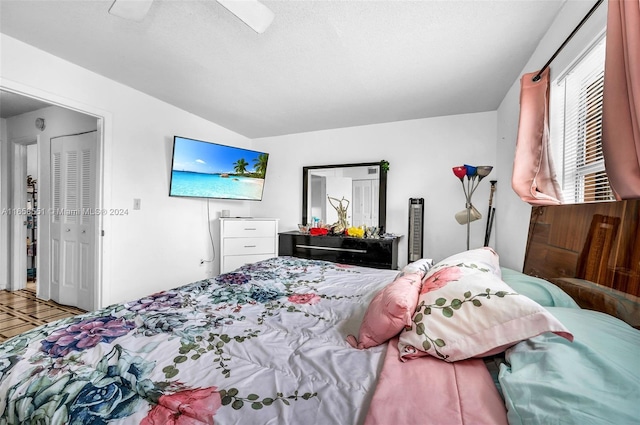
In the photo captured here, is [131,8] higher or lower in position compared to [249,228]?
higher

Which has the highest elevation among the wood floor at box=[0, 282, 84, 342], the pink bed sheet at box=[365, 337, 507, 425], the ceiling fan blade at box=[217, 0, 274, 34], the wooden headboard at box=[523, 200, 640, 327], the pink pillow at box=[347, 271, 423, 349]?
the ceiling fan blade at box=[217, 0, 274, 34]

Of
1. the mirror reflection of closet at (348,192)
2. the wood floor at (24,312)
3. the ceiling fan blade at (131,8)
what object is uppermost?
the ceiling fan blade at (131,8)

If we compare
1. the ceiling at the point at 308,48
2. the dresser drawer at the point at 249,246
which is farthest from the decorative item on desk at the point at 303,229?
the ceiling at the point at 308,48

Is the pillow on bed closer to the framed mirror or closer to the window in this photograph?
the window

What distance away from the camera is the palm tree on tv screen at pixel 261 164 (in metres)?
3.99

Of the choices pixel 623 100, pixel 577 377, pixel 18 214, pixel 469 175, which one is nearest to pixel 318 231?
pixel 469 175

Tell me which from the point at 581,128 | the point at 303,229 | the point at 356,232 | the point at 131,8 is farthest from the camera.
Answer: the point at 303,229

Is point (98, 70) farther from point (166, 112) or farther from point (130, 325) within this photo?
point (130, 325)

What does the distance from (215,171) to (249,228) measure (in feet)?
2.90

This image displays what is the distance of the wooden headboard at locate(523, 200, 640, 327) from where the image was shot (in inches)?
33.7

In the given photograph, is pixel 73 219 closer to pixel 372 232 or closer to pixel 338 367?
pixel 372 232

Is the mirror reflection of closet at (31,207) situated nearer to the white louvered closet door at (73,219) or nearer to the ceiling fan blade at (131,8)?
the white louvered closet door at (73,219)

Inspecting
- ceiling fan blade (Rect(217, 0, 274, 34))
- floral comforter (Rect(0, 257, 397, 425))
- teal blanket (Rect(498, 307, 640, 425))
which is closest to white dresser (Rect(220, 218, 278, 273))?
floral comforter (Rect(0, 257, 397, 425))

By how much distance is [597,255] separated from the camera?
40.5 inches
